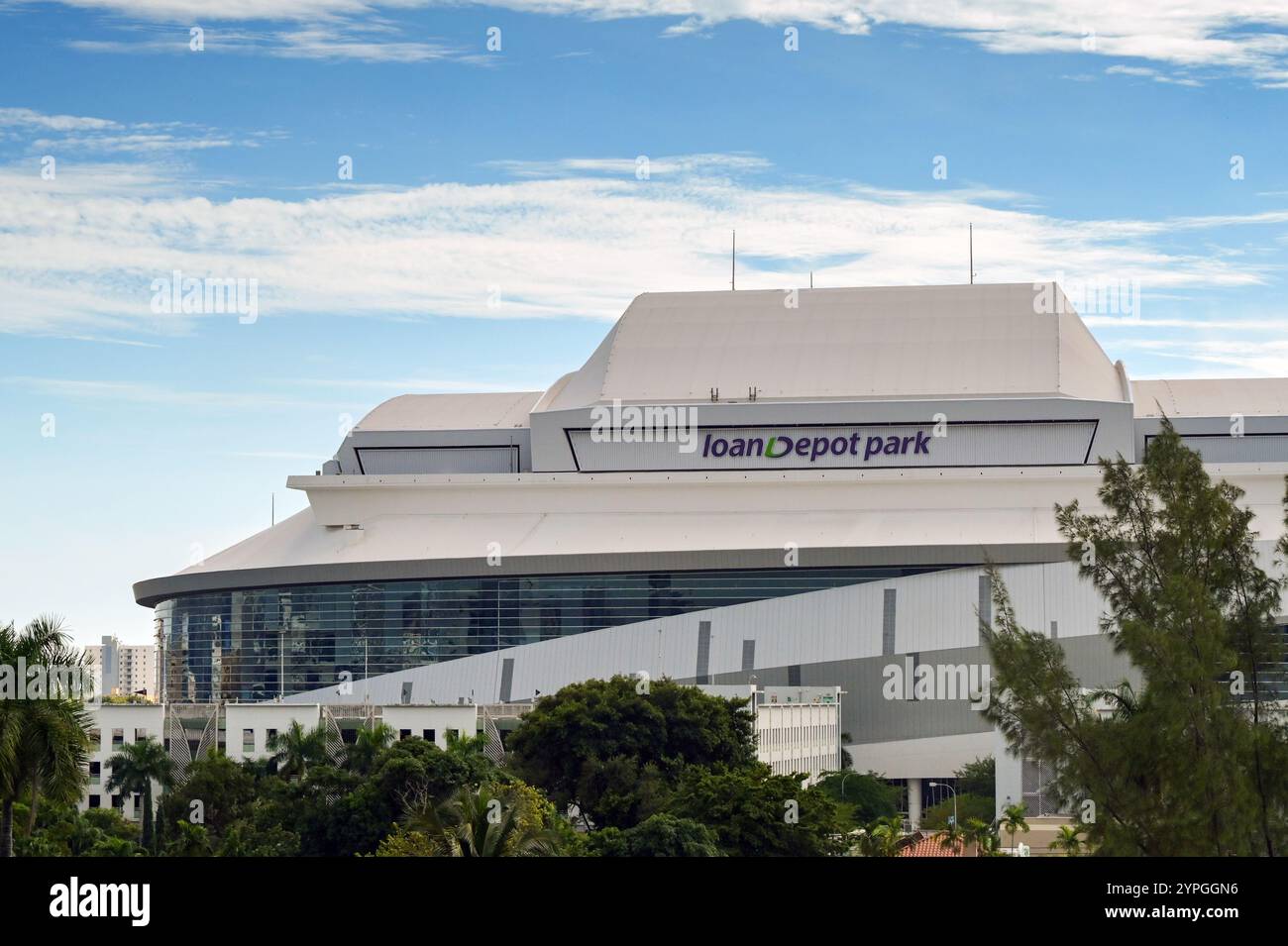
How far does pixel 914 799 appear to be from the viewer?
93875 millimetres

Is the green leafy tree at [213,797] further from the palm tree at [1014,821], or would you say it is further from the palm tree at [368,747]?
the palm tree at [1014,821]

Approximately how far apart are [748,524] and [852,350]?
36.2ft

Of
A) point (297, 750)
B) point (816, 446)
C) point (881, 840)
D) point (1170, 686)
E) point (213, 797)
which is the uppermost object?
point (816, 446)

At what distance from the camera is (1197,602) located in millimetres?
34219

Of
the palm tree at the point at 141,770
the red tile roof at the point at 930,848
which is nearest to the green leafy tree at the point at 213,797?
the palm tree at the point at 141,770

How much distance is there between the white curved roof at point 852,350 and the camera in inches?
3932

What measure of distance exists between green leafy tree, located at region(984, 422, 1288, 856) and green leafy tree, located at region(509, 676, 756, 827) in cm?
3221

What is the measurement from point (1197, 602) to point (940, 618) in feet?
197

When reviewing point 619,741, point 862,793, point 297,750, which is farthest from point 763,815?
point 862,793

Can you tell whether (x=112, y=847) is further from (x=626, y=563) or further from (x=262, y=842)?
(x=626, y=563)

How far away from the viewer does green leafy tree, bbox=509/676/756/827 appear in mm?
69562

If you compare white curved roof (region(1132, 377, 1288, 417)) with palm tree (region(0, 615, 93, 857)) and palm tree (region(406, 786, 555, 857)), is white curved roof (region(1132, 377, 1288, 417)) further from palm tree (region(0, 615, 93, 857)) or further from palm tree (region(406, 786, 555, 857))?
palm tree (region(0, 615, 93, 857))
